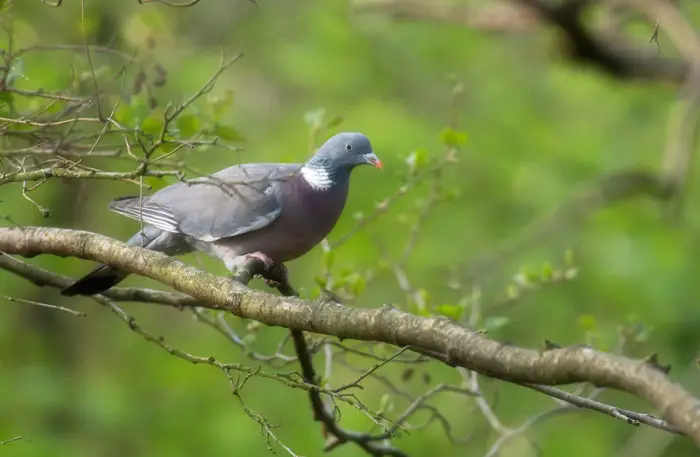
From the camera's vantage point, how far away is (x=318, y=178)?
148 inches

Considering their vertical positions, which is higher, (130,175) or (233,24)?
(130,175)

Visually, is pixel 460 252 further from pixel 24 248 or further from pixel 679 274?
pixel 24 248

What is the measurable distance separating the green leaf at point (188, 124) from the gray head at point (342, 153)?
659 mm

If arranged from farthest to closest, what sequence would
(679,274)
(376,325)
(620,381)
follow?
1. (679,274)
2. (376,325)
3. (620,381)

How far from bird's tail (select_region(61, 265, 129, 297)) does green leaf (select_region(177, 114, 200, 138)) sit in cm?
46

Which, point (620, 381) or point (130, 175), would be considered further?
point (130, 175)

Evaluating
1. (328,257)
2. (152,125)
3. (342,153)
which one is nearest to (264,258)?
(328,257)

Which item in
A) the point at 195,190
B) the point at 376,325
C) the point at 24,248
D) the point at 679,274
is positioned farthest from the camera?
the point at 679,274

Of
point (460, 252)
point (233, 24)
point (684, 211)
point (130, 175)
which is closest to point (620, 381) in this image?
point (130, 175)

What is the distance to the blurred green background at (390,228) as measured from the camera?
6254mm

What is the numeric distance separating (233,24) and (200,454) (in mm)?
3693

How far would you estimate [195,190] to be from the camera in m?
3.95

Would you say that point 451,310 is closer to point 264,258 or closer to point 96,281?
point 264,258

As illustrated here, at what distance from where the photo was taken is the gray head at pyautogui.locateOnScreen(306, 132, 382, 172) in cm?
376
